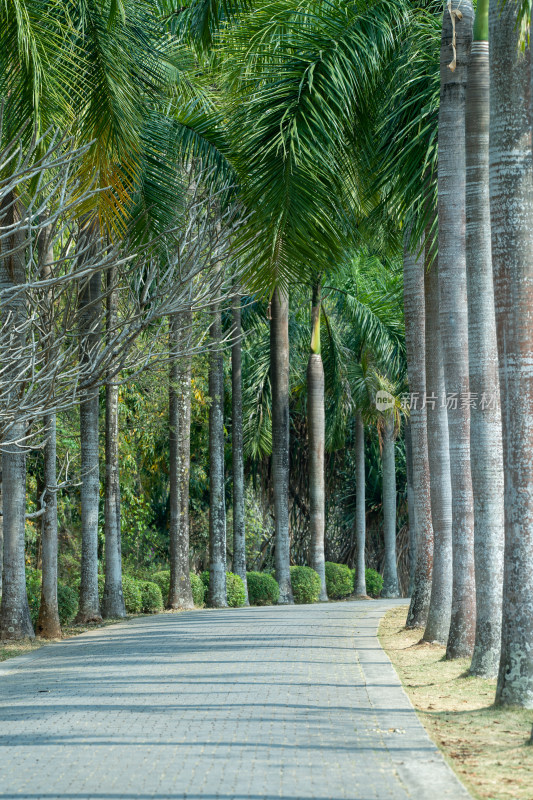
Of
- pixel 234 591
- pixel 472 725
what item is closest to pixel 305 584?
pixel 234 591

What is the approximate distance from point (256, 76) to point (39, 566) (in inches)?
619

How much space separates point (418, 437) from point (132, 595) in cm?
865

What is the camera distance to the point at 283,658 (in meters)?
11.6

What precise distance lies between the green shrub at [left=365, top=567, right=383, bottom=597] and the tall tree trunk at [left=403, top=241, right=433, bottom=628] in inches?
836

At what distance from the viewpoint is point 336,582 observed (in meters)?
33.7

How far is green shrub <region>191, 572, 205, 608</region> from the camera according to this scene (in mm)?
23844

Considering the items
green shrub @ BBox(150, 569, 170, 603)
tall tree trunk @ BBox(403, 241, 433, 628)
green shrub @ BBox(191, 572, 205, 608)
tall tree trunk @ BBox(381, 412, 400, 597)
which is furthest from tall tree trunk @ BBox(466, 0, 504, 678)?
tall tree trunk @ BBox(381, 412, 400, 597)

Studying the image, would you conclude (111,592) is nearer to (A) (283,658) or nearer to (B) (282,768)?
(A) (283,658)

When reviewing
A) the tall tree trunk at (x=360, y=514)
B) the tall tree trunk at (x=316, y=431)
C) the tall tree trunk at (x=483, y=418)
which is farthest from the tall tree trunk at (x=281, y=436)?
the tall tree trunk at (x=483, y=418)

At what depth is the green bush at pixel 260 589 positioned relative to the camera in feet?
88.4

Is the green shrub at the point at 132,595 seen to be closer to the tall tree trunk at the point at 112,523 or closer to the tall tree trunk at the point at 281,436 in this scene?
the tall tree trunk at the point at 112,523

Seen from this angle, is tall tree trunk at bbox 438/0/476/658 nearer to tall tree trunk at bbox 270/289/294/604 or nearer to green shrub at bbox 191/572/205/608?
green shrub at bbox 191/572/205/608

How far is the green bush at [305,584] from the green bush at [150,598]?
7.13m

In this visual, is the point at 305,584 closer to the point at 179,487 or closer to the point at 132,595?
the point at 179,487
